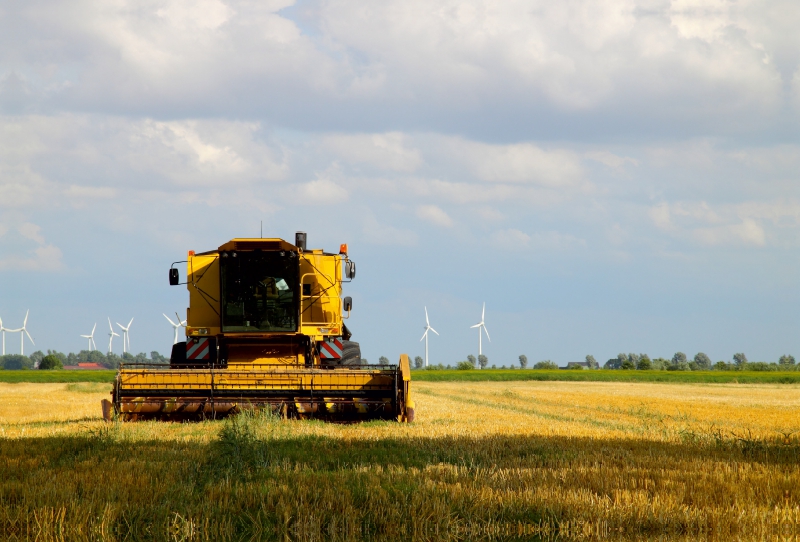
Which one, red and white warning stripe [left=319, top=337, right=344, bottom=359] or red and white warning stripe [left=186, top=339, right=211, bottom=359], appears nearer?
red and white warning stripe [left=186, top=339, right=211, bottom=359]

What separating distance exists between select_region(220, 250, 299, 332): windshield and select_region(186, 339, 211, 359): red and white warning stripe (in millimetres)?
973

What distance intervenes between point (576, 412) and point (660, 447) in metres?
→ 9.76

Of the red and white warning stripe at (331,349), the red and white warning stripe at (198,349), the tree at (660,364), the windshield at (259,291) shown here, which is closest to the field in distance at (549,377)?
the tree at (660,364)

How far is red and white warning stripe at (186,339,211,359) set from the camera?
18.4 meters

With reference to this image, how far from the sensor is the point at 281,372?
50.6 feet

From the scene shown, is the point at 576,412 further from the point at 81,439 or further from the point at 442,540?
the point at 442,540

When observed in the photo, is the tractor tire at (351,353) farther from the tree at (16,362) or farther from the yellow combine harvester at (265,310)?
the tree at (16,362)

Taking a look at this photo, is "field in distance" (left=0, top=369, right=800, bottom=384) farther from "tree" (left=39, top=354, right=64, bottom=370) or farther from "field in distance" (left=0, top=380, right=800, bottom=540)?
"field in distance" (left=0, top=380, right=800, bottom=540)

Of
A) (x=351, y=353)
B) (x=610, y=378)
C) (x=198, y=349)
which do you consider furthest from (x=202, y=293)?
(x=610, y=378)

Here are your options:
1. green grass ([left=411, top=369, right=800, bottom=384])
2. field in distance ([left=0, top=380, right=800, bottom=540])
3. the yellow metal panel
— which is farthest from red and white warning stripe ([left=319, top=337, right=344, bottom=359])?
green grass ([left=411, top=369, right=800, bottom=384])

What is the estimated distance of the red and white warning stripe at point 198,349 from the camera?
60.3 feet

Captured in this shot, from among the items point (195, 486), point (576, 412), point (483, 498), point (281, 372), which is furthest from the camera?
point (576, 412)

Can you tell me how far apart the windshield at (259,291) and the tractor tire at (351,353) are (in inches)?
60.1

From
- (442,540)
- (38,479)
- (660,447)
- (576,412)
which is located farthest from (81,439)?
(576,412)
